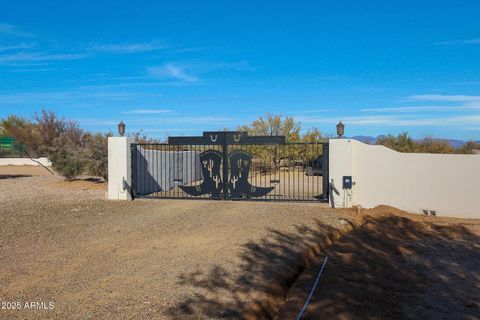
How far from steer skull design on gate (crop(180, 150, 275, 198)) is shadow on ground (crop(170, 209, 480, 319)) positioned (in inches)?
164

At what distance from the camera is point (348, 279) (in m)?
6.86

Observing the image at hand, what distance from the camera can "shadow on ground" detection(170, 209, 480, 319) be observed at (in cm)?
550

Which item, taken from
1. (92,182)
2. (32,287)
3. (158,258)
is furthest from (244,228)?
(92,182)

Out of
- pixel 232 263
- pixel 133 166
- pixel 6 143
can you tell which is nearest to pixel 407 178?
pixel 232 263

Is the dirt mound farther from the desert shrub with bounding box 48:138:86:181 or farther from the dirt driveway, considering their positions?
the desert shrub with bounding box 48:138:86:181

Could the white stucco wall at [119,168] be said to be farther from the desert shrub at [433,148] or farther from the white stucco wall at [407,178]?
the desert shrub at [433,148]

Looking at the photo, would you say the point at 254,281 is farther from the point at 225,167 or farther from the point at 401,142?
the point at 401,142

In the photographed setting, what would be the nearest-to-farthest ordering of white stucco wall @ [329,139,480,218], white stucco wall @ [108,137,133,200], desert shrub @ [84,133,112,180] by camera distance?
white stucco wall @ [329,139,480,218] < white stucco wall @ [108,137,133,200] < desert shrub @ [84,133,112,180]

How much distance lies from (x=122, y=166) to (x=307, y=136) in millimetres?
17062

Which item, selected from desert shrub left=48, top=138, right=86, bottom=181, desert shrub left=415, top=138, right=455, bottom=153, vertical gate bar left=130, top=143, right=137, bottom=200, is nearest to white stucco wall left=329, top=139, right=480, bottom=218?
vertical gate bar left=130, top=143, right=137, bottom=200

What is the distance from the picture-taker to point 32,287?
589cm

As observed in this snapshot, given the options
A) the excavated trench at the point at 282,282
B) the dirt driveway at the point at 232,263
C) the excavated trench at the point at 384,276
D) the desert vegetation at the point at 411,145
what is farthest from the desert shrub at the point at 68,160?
the desert vegetation at the point at 411,145

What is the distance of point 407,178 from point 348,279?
25.0 feet

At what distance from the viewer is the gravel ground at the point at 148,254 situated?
5434 millimetres
